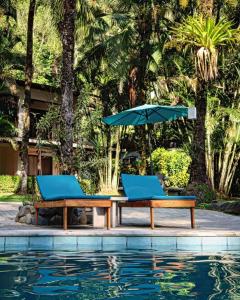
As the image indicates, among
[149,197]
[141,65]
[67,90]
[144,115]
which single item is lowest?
[149,197]

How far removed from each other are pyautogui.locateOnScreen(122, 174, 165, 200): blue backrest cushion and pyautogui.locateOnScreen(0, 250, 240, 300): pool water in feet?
7.47

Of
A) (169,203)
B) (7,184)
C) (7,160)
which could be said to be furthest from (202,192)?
(7,160)

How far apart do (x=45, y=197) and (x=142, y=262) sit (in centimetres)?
305

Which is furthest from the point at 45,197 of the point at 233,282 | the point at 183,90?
the point at 183,90

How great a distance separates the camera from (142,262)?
6484 mm

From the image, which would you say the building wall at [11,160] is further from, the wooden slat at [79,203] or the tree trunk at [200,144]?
the wooden slat at [79,203]

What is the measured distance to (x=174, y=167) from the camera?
79.0ft

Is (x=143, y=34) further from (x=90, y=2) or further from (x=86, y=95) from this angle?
Answer: (x=86, y=95)

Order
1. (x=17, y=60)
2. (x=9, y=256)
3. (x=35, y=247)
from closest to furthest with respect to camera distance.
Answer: (x=9, y=256) < (x=35, y=247) < (x=17, y=60)

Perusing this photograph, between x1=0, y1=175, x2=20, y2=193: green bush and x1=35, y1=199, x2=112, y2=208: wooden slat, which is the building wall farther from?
x1=35, y1=199, x2=112, y2=208: wooden slat

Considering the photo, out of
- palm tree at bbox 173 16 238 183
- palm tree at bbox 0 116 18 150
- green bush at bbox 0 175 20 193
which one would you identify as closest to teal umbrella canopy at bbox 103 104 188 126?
palm tree at bbox 173 16 238 183

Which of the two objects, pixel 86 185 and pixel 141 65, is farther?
pixel 141 65

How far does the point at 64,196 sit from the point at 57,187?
690 mm

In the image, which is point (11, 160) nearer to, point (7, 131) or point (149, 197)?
point (7, 131)
